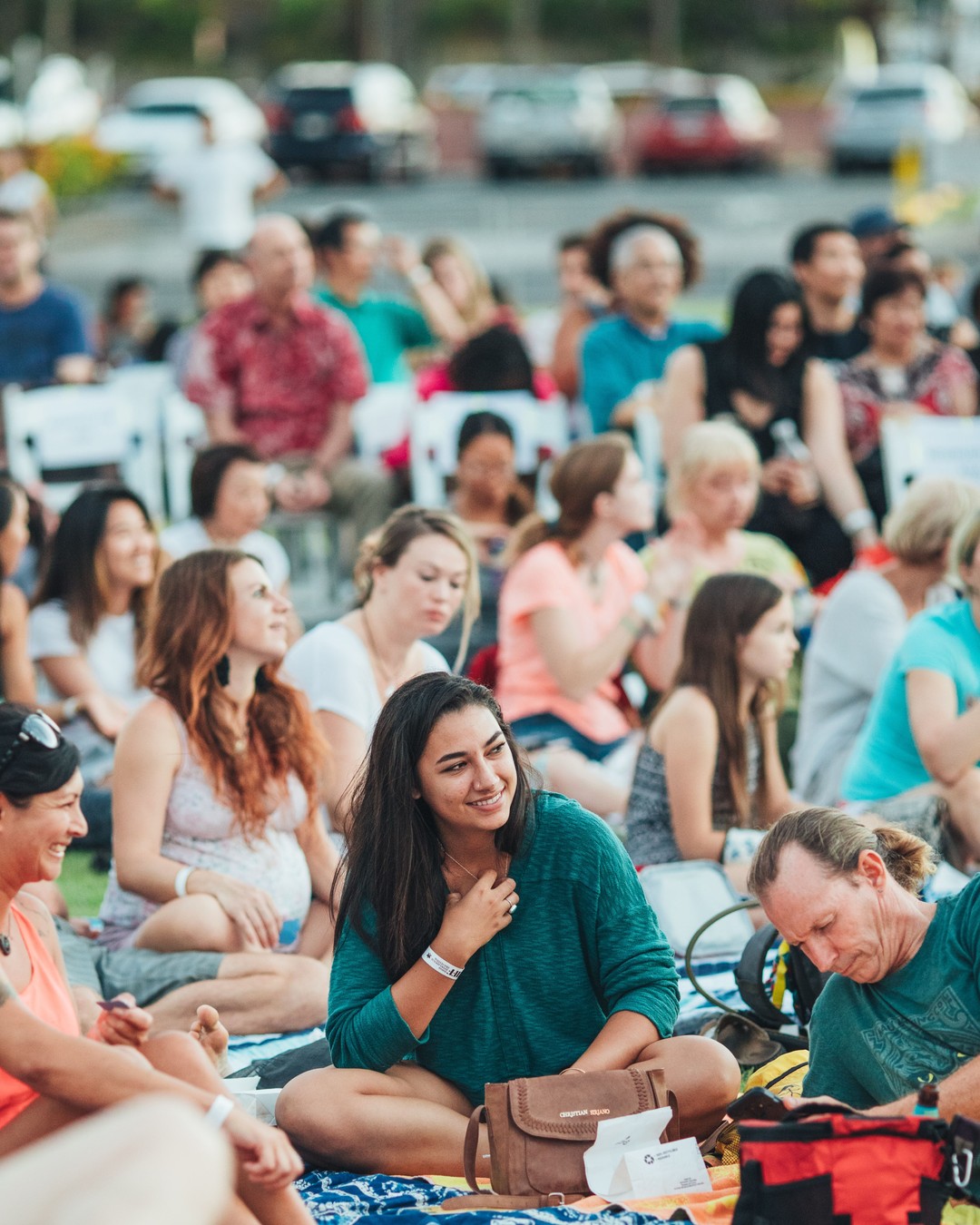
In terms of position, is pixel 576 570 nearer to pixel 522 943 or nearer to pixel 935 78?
pixel 522 943

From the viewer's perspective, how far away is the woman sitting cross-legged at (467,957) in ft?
11.3

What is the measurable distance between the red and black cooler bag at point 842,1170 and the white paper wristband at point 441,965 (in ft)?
2.19

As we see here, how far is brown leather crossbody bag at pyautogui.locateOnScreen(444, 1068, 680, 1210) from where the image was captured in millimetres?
3260

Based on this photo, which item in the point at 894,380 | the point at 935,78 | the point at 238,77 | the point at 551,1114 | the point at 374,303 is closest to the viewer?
the point at 551,1114

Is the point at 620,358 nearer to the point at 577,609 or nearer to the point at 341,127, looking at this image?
the point at 577,609

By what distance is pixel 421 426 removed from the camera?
25.3 feet

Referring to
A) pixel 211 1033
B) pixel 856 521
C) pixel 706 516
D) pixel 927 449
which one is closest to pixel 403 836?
pixel 211 1033

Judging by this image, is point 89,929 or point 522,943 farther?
point 89,929

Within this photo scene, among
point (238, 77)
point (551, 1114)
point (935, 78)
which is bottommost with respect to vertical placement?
point (551, 1114)

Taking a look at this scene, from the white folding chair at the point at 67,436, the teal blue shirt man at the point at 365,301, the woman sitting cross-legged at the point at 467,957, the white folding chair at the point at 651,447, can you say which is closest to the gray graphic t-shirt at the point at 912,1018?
the woman sitting cross-legged at the point at 467,957

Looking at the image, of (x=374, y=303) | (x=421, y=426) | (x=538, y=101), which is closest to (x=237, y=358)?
(x=421, y=426)

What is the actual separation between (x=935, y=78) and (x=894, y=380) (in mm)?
23550

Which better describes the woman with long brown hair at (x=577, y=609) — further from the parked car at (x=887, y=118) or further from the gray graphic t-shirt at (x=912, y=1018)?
the parked car at (x=887, y=118)

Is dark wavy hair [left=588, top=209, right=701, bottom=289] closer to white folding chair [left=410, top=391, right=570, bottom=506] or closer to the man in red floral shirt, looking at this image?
white folding chair [left=410, top=391, right=570, bottom=506]
